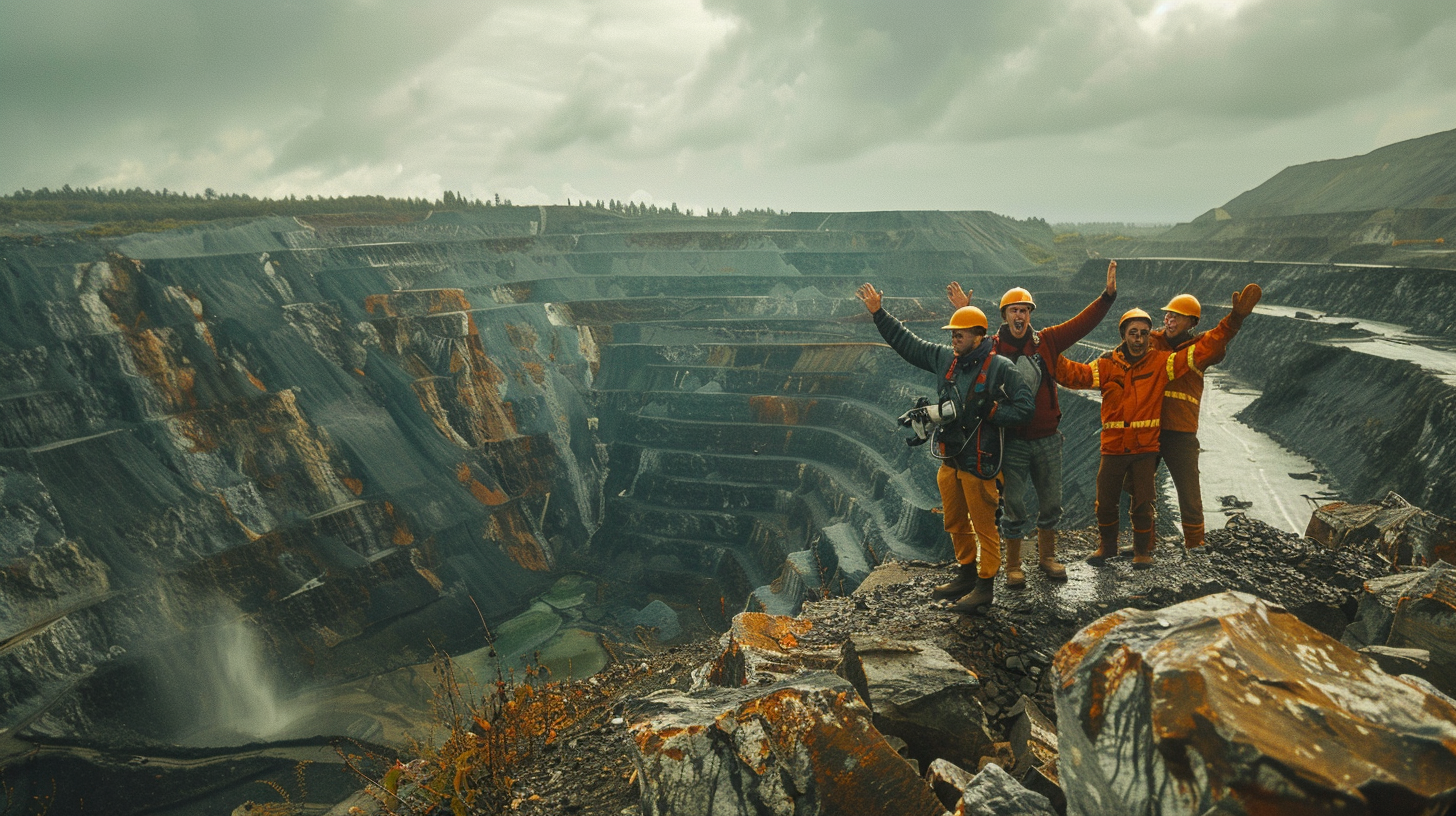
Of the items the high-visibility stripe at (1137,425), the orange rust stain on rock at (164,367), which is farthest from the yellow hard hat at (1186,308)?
the orange rust stain on rock at (164,367)

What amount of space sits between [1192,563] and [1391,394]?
9.84 meters

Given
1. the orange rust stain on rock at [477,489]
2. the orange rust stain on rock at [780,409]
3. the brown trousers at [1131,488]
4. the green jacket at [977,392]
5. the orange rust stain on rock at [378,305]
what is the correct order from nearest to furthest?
the green jacket at [977,392], the brown trousers at [1131,488], the orange rust stain on rock at [477,489], the orange rust stain on rock at [780,409], the orange rust stain on rock at [378,305]

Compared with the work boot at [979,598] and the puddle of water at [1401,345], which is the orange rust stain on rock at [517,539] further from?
the puddle of water at [1401,345]

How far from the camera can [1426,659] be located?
139 inches

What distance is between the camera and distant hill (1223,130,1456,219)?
121ft

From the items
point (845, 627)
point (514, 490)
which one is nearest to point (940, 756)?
point (845, 627)

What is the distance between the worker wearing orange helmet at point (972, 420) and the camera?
→ 5.07 meters

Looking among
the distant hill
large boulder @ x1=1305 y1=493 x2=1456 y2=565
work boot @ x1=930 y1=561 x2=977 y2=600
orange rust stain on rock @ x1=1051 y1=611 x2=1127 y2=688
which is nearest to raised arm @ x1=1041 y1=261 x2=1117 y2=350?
work boot @ x1=930 y1=561 x2=977 y2=600

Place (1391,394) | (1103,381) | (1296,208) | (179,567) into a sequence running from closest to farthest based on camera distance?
(1103,381)
(1391,394)
(179,567)
(1296,208)

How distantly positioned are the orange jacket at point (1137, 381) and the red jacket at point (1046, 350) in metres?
0.18

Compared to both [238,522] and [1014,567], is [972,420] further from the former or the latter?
[238,522]

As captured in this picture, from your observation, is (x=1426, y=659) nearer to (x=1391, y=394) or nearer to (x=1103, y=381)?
(x=1103, y=381)

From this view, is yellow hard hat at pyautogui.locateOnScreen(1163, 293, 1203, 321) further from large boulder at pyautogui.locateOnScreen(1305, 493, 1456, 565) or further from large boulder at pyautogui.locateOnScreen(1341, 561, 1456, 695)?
large boulder at pyautogui.locateOnScreen(1305, 493, 1456, 565)

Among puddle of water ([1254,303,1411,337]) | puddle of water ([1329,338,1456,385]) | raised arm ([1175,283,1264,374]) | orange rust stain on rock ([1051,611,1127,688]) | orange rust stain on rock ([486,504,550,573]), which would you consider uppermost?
raised arm ([1175,283,1264,374])
